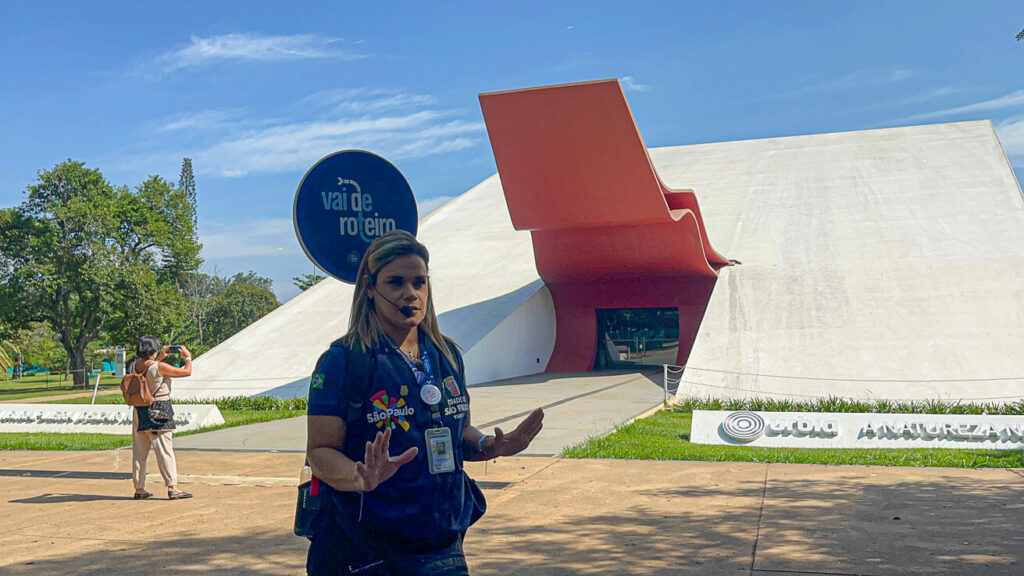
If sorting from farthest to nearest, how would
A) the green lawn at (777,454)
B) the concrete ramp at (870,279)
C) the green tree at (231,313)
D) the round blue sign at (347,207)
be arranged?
the green tree at (231,313) < the concrete ramp at (870,279) < the green lawn at (777,454) < the round blue sign at (347,207)

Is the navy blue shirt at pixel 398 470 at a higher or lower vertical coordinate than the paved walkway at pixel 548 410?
higher

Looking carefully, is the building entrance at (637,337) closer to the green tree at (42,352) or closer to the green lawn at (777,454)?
the green lawn at (777,454)

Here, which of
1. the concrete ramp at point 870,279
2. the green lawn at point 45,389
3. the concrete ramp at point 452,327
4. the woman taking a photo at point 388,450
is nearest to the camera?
the woman taking a photo at point 388,450

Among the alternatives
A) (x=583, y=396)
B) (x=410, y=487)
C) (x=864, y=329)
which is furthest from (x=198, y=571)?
(x=864, y=329)

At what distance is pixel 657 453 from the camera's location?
1006 centimetres

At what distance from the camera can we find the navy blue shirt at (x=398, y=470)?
2.58 metres

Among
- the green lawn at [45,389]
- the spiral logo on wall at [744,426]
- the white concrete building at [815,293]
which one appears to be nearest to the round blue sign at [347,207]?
the spiral logo on wall at [744,426]

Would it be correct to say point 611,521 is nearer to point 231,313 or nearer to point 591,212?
point 591,212

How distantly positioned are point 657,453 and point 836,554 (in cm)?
448

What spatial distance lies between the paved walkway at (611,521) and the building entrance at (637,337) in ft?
47.9

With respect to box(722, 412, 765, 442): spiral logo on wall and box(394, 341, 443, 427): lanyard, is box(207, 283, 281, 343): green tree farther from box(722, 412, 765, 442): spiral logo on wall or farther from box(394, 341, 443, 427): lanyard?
box(394, 341, 443, 427): lanyard

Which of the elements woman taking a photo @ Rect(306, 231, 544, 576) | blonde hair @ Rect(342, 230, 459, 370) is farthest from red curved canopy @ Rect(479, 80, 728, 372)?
woman taking a photo @ Rect(306, 231, 544, 576)

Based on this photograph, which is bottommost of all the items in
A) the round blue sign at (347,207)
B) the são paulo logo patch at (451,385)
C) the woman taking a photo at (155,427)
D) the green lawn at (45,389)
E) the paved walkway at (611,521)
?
the paved walkway at (611,521)

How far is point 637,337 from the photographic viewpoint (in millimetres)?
24359
